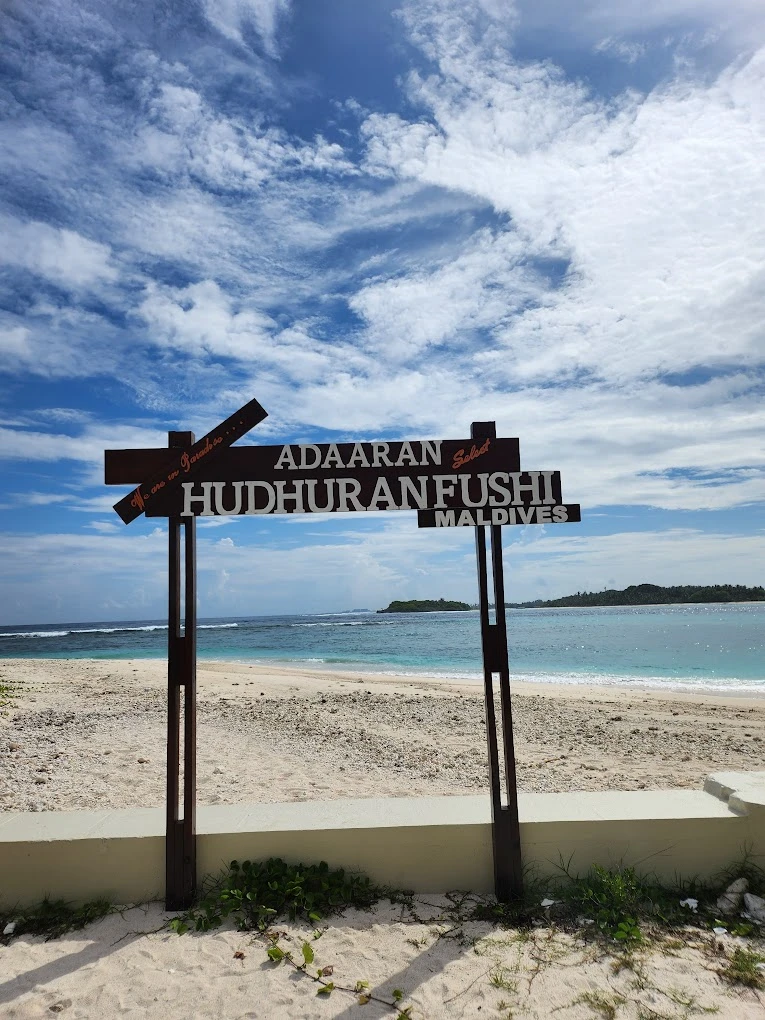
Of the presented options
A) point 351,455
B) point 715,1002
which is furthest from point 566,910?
point 351,455

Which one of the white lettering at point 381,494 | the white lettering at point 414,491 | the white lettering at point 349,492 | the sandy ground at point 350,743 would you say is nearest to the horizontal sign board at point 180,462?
the white lettering at point 349,492

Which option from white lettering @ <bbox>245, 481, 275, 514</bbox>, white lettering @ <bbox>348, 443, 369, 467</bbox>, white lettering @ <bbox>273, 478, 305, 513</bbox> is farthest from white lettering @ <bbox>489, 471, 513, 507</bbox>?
white lettering @ <bbox>245, 481, 275, 514</bbox>

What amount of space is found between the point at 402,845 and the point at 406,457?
2.46 metres

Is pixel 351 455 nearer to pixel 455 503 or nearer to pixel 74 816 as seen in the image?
pixel 455 503

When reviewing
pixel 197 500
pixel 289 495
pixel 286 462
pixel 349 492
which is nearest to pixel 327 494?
pixel 349 492

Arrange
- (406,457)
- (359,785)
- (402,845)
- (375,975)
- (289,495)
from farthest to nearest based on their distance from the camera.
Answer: (359,785) → (406,457) → (289,495) → (402,845) → (375,975)

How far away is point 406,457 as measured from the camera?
4.42 m

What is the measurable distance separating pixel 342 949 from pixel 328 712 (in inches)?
382

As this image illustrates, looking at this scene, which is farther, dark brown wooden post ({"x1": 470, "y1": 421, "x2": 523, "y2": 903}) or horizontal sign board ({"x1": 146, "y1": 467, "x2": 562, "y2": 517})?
horizontal sign board ({"x1": 146, "y1": 467, "x2": 562, "y2": 517})

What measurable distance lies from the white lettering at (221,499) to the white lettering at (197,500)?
50 millimetres

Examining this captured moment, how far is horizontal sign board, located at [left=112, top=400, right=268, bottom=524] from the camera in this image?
4270 millimetres

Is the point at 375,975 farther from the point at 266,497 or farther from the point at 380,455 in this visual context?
the point at 380,455

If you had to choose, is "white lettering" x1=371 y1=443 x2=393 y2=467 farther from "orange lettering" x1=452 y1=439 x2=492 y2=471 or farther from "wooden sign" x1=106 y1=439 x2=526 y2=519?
"orange lettering" x1=452 y1=439 x2=492 y2=471

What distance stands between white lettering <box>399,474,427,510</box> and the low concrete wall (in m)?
2.00
